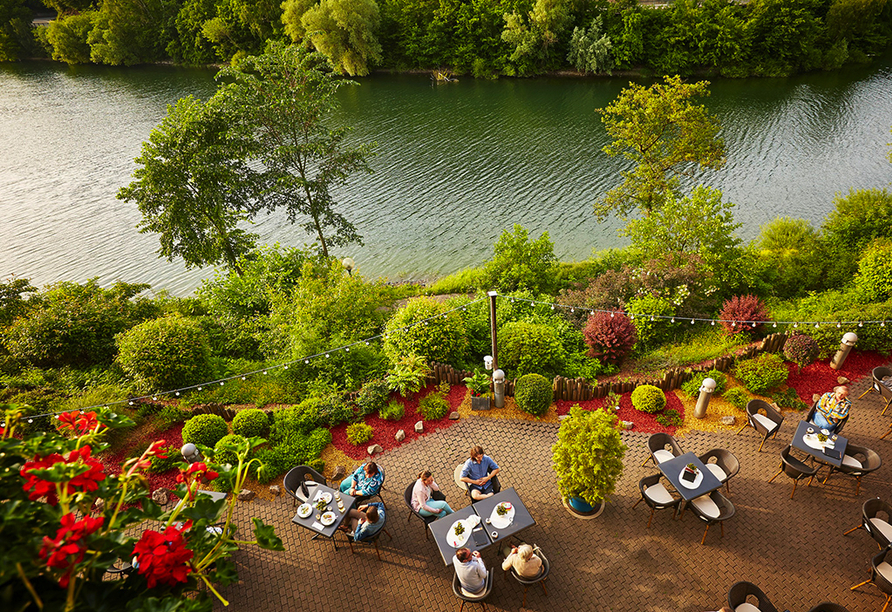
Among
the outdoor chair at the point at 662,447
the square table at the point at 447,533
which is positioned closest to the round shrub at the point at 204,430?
the square table at the point at 447,533

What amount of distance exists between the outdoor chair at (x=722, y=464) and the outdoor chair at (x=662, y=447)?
1.62ft

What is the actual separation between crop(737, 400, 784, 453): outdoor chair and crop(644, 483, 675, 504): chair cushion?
8.84ft

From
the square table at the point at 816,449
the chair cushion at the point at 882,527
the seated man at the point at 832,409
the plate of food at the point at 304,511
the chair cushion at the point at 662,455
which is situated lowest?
the plate of food at the point at 304,511

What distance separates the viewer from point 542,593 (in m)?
7.76

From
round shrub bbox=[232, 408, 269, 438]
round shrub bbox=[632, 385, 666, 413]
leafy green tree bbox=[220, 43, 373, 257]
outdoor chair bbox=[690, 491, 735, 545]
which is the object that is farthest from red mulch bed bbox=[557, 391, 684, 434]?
leafy green tree bbox=[220, 43, 373, 257]

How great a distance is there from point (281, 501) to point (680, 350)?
10.9m

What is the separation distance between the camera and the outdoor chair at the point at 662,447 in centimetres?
924

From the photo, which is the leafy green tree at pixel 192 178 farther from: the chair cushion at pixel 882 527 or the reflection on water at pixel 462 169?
the chair cushion at pixel 882 527

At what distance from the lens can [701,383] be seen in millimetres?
11211

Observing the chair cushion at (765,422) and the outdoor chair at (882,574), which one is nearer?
the outdoor chair at (882,574)

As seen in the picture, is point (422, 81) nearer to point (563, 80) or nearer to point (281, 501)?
point (563, 80)

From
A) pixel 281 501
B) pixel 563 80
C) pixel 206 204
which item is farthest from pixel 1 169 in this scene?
pixel 563 80

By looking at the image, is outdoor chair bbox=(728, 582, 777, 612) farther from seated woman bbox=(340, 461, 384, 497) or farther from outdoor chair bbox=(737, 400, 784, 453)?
seated woman bbox=(340, 461, 384, 497)

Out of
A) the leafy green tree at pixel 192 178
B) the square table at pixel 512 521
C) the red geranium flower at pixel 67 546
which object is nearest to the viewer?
the red geranium flower at pixel 67 546
